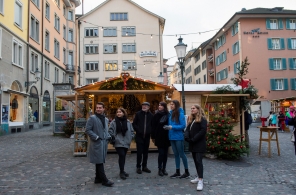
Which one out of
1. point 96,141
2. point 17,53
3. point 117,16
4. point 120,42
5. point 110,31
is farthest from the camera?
point 110,31

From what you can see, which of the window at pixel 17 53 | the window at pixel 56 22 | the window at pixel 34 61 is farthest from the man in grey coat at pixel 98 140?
the window at pixel 56 22

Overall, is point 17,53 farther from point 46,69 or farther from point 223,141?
point 223,141

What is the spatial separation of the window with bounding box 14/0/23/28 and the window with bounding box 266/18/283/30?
2773 cm

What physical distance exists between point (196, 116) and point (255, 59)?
32.2 metres

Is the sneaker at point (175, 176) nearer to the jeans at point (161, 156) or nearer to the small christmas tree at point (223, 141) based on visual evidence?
the jeans at point (161, 156)

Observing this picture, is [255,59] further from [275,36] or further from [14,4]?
[14,4]

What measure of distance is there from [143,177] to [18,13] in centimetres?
2037

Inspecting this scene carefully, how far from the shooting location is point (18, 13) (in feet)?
74.8

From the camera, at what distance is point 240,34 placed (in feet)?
117

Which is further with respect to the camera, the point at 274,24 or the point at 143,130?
the point at 274,24

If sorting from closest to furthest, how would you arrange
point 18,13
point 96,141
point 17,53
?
1. point 96,141
2. point 17,53
3. point 18,13

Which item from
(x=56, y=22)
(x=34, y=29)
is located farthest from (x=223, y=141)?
(x=56, y=22)

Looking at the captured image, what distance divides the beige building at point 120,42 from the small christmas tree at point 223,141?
111 ft

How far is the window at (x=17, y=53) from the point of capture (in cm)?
2188
